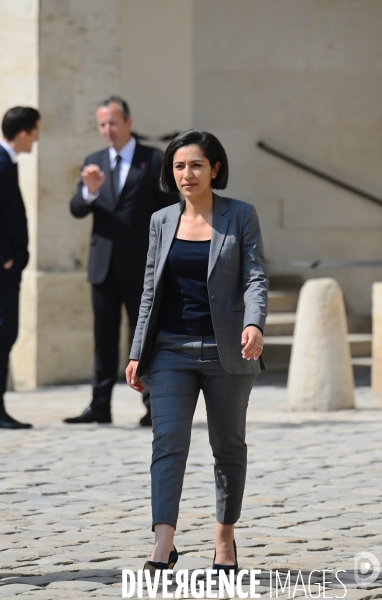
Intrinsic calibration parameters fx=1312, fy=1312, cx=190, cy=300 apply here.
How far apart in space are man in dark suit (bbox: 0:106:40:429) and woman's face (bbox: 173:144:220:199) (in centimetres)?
416

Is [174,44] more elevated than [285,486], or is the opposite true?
[174,44]

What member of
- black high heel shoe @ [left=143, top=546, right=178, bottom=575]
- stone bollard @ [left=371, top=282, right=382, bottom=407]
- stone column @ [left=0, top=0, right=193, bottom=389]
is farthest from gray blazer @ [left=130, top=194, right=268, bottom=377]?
stone column @ [left=0, top=0, right=193, bottom=389]

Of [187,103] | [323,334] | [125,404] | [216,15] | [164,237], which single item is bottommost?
[125,404]

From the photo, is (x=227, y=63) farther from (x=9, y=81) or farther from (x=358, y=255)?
(x=9, y=81)

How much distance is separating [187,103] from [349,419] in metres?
5.49

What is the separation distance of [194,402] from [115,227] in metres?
4.14

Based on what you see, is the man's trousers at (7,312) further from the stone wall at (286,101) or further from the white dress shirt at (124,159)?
the stone wall at (286,101)

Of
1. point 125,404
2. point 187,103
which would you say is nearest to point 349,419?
point 125,404

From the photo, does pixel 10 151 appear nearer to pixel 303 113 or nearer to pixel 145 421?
pixel 145 421

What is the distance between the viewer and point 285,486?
6789 millimetres

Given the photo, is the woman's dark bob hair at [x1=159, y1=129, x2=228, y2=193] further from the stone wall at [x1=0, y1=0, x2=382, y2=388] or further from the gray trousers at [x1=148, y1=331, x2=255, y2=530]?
the stone wall at [x1=0, y1=0, x2=382, y2=388]

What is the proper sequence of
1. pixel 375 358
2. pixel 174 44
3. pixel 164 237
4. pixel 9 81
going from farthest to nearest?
pixel 174 44
pixel 9 81
pixel 375 358
pixel 164 237

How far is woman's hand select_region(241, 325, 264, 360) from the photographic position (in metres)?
4.62

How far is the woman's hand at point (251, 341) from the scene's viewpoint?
4.62 metres
